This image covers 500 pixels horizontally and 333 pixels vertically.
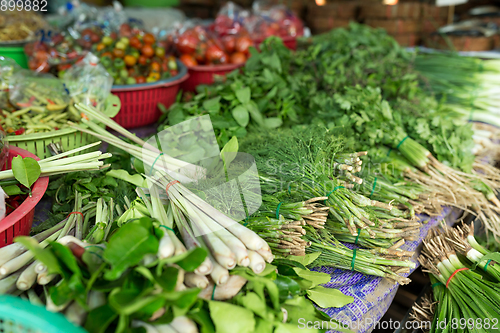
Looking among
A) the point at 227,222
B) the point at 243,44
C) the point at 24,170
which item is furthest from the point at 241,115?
the point at 243,44

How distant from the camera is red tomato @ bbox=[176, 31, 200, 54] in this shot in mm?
2773

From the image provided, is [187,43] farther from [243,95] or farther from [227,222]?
[227,222]

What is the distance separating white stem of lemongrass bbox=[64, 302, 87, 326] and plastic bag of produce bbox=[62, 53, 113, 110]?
4.20ft

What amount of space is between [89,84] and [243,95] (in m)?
0.95

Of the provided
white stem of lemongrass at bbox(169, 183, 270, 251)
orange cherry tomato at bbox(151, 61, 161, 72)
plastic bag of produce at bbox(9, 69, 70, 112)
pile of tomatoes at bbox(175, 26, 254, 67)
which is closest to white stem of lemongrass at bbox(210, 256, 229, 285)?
white stem of lemongrass at bbox(169, 183, 270, 251)

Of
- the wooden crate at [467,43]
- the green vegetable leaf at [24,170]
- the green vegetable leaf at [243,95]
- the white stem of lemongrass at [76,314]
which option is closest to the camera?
the white stem of lemongrass at [76,314]

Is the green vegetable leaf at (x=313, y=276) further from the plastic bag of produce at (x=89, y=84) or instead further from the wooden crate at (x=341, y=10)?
the wooden crate at (x=341, y=10)

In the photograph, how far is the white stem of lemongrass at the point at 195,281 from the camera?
3.22ft

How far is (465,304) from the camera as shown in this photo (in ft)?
4.74

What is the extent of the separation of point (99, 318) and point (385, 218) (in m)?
1.27

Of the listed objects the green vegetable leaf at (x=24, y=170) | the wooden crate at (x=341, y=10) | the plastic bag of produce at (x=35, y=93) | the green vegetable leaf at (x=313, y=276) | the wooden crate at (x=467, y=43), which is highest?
the wooden crate at (x=341, y=10)

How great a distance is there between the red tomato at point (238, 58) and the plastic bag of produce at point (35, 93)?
1436mm

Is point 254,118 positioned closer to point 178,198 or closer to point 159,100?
point 159,100

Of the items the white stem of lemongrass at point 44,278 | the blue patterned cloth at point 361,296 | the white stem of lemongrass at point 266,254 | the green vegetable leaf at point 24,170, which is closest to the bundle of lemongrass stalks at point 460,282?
the blue patterned cloth at point 361,296
